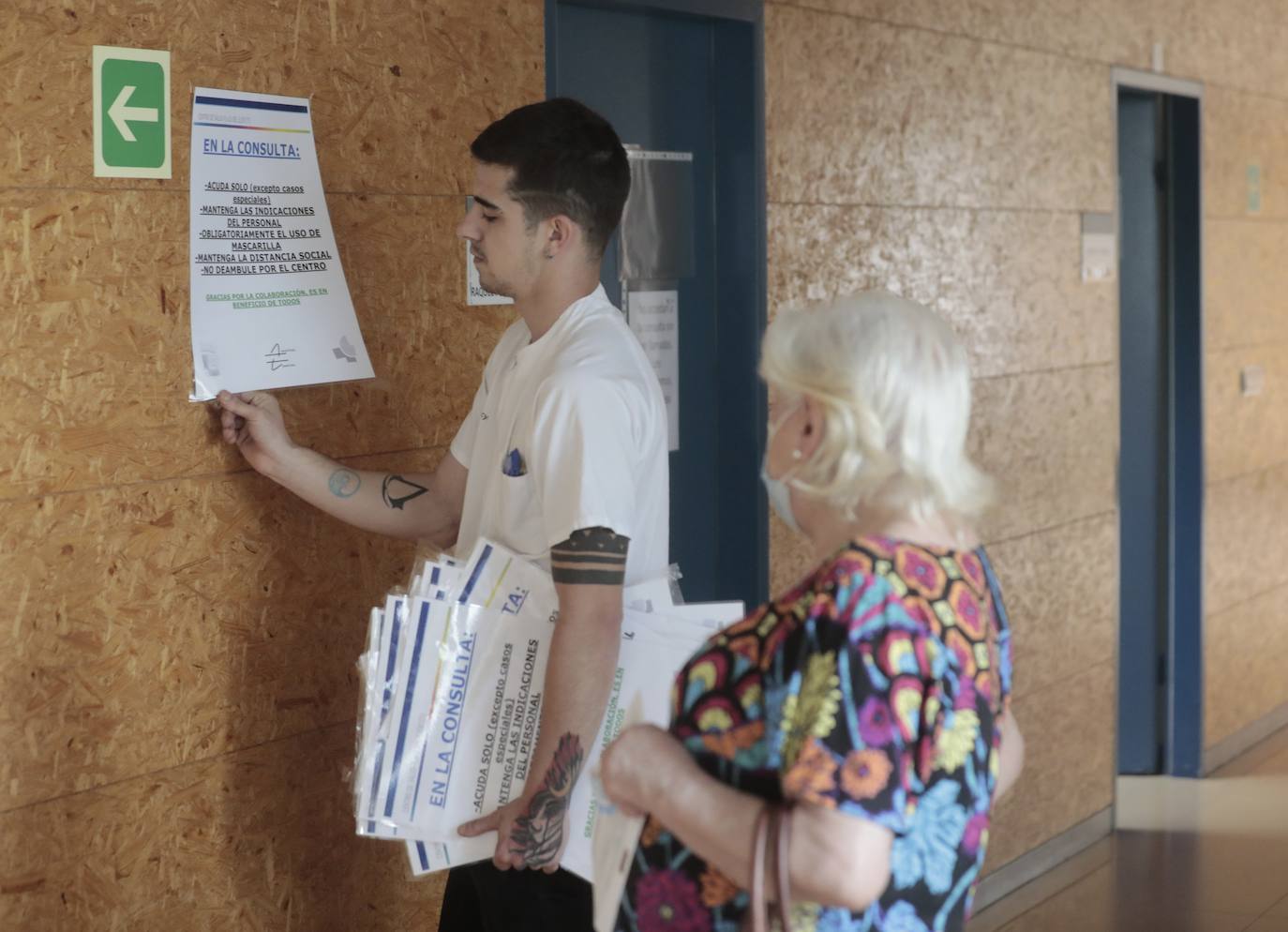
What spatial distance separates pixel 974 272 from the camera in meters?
4.41

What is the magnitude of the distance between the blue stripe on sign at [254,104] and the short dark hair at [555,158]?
16.2 inches

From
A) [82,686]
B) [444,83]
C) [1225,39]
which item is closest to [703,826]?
[82,686]

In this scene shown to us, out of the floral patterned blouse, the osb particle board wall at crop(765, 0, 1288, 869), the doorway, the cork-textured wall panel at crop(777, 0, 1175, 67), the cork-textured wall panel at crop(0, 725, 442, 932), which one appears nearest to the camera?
the floral patterned blouse

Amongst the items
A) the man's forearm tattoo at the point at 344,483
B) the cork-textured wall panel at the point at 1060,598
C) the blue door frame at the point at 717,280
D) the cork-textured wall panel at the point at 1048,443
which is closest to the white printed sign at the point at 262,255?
the man's forearm tattoo at the point at 344,483

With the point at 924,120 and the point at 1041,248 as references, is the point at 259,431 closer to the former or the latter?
the point at 924,120

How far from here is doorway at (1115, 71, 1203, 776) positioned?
18.6ft

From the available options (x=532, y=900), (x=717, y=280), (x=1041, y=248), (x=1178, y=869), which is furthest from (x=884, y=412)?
(x=1178, y=869)

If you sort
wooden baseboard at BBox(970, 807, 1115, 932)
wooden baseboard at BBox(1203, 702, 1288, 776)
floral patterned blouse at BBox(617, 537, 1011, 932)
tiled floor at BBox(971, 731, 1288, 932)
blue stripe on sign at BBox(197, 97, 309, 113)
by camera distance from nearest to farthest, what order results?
floral patterned blouse at BBox(617, 537, 1011, 932), blue stripe on sign at BBox(197, 97, 309, 113), tiled floor at BBox(971, 731, 1288, 932), wooden baseboard at BBox(970, 807, 1115, 932), wooden baseboard at BBox(1203, 702, 1288, 776)

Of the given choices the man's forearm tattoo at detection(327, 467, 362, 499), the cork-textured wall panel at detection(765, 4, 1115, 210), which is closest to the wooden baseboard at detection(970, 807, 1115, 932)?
the cork-textured wall panel at detection(765, 4, 1115, 210)

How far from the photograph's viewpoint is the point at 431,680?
7.02 ft

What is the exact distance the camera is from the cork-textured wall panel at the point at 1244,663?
19.5 feet

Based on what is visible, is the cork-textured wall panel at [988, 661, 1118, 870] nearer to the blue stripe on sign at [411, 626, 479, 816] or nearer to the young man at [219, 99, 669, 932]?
the young man at [219, 99, 669, 932]

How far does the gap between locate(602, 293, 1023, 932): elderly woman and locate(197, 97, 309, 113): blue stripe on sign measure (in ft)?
3.99
